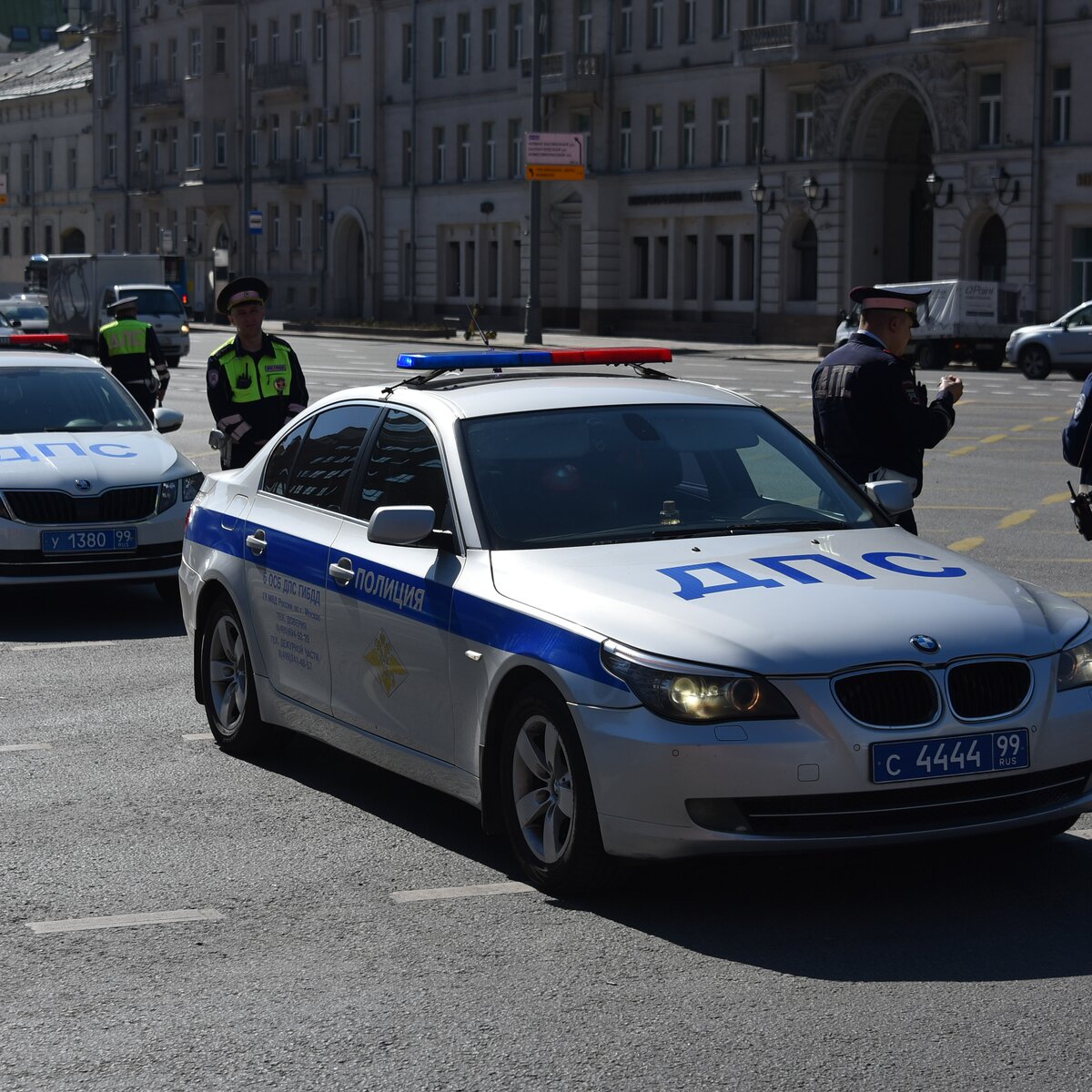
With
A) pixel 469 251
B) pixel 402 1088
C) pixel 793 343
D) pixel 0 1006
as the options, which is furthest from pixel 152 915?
pixel 469 251

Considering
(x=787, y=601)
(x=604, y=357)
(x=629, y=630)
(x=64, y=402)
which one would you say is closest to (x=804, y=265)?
(x=64, y=402)

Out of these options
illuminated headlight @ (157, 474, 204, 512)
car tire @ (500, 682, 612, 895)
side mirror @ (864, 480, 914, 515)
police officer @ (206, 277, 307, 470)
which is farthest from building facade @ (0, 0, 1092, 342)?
car tire @ (500, 682, 612, 895)

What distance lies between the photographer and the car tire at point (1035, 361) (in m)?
38.6

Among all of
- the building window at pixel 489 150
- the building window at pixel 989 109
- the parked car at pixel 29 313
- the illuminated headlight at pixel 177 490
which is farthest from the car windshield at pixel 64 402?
the building window at pixel 489 150

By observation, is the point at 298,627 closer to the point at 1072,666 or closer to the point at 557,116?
the point at 1072,666

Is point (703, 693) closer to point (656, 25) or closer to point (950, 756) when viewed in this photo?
point (950, 756)

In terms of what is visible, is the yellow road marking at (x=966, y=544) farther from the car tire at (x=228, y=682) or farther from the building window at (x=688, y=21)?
the building window at (x=688, y=21)

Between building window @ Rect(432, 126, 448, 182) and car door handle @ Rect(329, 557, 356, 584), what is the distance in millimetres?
64877

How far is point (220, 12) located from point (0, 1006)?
82827 mm

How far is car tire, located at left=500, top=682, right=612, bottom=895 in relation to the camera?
5.76 meters

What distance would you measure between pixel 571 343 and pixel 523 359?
4736 centimetres

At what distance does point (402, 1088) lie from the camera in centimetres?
447

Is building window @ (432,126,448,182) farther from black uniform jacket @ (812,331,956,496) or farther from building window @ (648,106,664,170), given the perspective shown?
black uniform jacket @ (812,331,956,496)

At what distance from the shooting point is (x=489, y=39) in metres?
68.2
